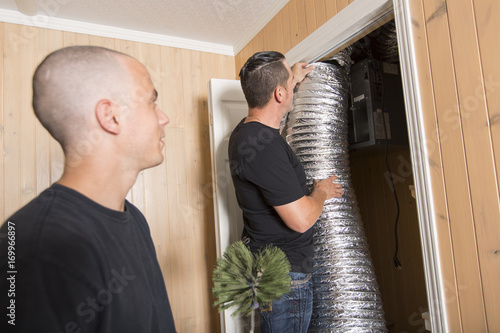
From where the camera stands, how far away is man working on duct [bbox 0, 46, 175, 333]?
19.7 inches

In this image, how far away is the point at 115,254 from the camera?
617mm

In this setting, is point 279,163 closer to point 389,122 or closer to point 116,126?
point 116,126

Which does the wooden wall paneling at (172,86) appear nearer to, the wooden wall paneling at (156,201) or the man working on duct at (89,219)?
the wooden wall paneling at (156,201)

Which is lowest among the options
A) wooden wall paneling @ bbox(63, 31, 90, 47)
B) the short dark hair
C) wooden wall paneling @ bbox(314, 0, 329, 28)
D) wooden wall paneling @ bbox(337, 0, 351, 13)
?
the short dark hair

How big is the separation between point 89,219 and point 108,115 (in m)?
0.20

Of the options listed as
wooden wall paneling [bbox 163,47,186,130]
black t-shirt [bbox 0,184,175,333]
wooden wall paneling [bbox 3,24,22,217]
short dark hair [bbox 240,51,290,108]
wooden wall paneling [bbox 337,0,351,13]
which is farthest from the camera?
wooden wall paneling [bbox 163,47,186,130]

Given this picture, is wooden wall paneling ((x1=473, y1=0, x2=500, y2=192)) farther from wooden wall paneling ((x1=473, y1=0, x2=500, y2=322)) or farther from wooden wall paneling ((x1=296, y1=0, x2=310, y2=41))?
wooden wall paneling ((x1=296, y1=0, x2=310, y2=41))

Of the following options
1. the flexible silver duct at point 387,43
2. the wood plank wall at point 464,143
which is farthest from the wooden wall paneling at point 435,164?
the flexible silver duct at point 387,43

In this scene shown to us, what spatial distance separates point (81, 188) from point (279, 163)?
676 millimetres

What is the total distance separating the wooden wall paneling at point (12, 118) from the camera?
188 cm

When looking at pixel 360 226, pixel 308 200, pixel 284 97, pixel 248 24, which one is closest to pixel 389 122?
pixel 360 226

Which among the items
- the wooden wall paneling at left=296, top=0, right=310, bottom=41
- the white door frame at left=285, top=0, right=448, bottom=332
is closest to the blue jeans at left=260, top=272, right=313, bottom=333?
the white door frame at left=285, top=0, right=448, bottom=332

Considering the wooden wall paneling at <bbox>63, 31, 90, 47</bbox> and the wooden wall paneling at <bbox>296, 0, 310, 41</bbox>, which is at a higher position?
the wooden wall paneling at <bbox>63, 31, 90, 47</bbox>

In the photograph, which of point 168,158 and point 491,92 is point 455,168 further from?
point 168,158
